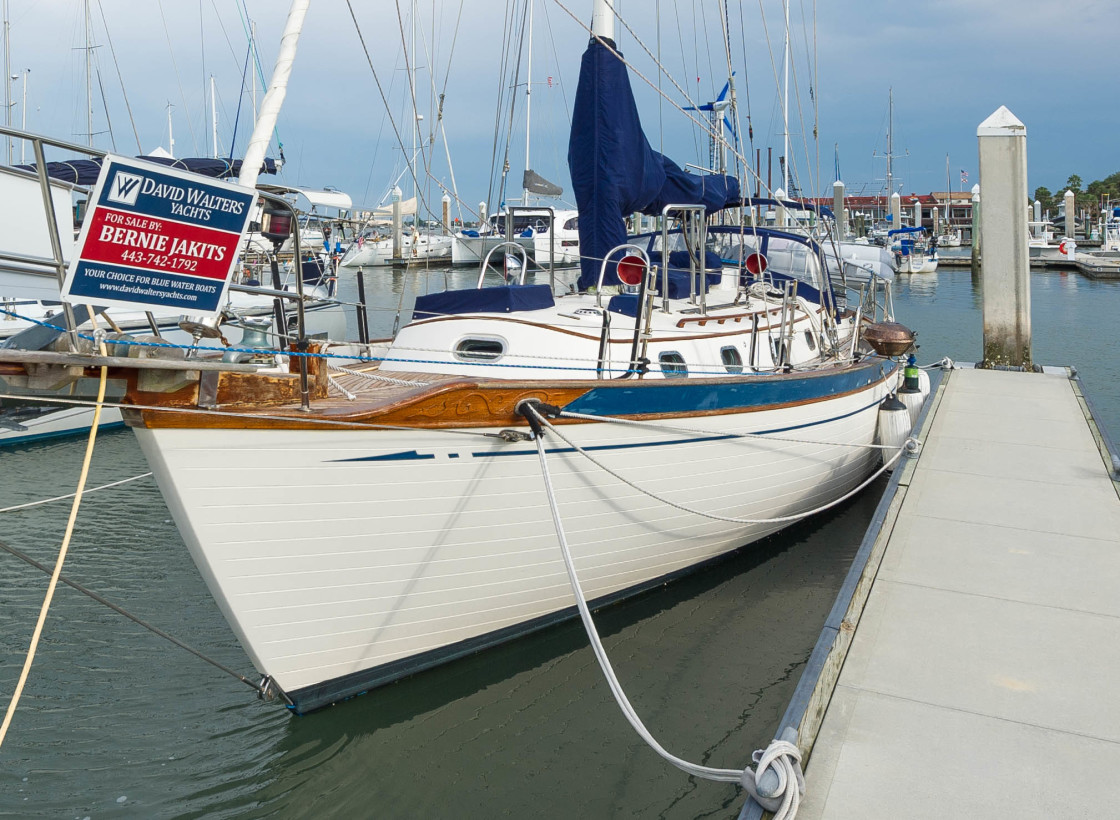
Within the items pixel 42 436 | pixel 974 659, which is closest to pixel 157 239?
pixel 974 659

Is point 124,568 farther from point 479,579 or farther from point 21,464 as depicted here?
point 21,464

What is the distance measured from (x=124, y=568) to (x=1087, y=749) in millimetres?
7852

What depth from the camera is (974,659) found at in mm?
4859

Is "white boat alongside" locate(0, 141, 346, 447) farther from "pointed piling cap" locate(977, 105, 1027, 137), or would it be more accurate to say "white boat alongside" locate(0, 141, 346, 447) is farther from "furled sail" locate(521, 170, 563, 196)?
"pointed piling cap" locate(977, 105, 1027, 137)

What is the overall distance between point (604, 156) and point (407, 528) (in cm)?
414

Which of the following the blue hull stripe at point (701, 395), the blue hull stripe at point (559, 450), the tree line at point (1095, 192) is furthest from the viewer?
the tree line at point (1095, 192)

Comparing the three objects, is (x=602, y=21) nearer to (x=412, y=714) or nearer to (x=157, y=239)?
(x=157, y=239)

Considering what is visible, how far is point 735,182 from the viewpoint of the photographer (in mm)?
9852

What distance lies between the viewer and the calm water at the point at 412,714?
16.7 feet

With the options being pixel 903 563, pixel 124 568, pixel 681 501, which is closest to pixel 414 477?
pixel 681 501

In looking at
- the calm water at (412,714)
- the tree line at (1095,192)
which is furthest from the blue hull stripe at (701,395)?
the tree line at (1095,192)

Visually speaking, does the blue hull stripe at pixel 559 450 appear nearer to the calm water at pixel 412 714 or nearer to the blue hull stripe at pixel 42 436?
the calm water at pixel 412 714

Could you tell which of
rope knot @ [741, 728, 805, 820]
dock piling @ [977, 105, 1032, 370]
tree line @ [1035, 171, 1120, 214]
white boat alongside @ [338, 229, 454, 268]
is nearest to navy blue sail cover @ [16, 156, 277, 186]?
dock piling @ [977, 105, 1032, 370]

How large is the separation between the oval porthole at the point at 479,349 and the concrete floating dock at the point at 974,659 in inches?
119
